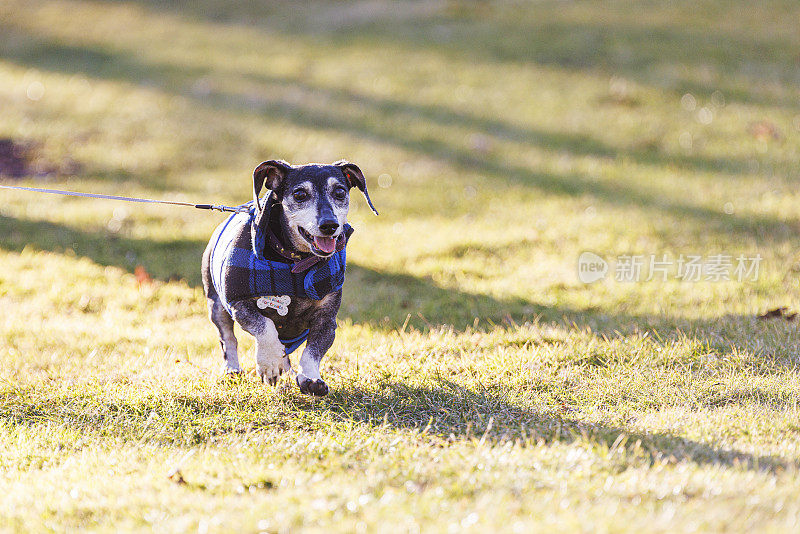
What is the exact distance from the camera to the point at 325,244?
15.3 ft

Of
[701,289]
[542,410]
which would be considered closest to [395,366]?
[542,410]

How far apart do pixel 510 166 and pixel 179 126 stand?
664cm

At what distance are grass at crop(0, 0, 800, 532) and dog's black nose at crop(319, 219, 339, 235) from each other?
126 cm

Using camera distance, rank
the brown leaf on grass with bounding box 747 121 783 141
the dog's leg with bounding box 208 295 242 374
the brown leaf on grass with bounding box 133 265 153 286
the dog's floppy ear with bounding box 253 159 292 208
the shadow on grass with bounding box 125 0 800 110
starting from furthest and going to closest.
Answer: the shadow on grass with bounding box 125 0 800 110 → the brown leaf on grass with bounding box 747 121 783 141 → the brown leaf on grass with bounding box 133 265 153 286 → the dog's leg with bounding box 208 295 242 374 → the dog's floppy ear with bounding box 253 159 292 208

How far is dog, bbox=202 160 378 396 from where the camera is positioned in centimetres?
472

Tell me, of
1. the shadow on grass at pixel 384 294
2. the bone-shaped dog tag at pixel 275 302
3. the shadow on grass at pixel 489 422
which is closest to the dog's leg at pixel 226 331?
the bone-shaped dog tag at pixel 275 302

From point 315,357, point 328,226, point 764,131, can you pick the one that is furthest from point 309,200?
point 764,131

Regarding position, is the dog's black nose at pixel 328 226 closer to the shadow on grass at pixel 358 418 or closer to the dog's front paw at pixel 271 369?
the dog's front paw at pixel 271 369

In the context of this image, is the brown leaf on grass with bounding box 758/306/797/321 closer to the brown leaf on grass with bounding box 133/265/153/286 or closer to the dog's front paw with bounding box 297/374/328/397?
the dog's front paw with bounding box 297/374/328/397

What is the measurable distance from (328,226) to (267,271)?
578 millimetres


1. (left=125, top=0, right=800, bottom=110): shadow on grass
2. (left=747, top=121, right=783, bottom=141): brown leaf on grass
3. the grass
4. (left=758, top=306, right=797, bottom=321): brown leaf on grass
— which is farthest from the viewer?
(left=125, top=0, right=800, bottom=110): shadow on grass

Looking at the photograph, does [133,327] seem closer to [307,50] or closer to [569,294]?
[569,294]

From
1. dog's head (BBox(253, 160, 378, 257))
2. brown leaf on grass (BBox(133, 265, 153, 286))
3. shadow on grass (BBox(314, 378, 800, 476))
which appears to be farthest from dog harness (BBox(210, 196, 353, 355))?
brown leaf on grass (BBox(133, 265, 153, 286))

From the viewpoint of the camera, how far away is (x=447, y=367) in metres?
5.75
